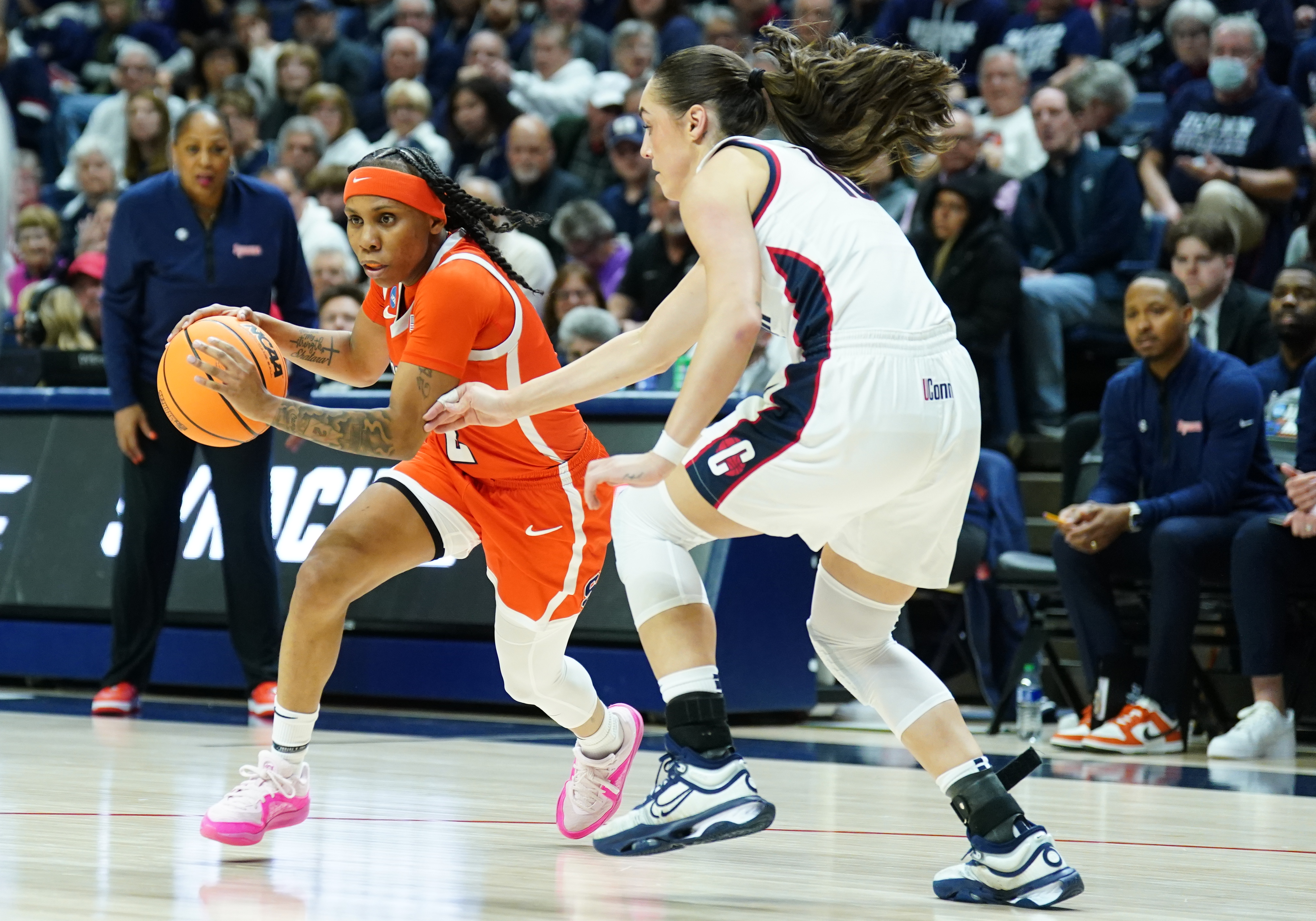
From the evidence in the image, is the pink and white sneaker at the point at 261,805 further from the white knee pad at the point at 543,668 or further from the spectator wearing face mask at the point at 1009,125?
the spectator wearing face mask at the point at 1009,125

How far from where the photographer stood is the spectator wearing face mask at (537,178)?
36.6 ft

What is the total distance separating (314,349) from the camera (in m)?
4.54

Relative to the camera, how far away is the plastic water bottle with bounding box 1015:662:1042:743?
732 centimetres

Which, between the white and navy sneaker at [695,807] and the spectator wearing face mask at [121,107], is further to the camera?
the spectator wearing face mask at [121,107]

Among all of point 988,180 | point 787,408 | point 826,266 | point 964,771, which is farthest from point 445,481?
point 988,180

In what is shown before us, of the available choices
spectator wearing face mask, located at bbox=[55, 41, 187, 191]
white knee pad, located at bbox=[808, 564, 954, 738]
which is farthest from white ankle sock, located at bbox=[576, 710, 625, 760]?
spectator wearing face mask, located at bbox=[55, 41, 187, 191]

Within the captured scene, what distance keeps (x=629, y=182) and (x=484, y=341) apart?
7.09 metres

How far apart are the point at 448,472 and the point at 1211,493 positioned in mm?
3946

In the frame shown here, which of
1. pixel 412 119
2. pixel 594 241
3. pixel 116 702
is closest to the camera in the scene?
pixel 116 702

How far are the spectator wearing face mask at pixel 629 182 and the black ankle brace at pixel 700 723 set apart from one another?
773 centimetres

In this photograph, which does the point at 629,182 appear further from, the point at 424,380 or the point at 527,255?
the point at 424,380

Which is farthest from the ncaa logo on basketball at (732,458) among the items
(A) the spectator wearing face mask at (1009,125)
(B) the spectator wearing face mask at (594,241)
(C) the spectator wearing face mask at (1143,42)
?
(C) the spectator wearing face mask at (1143,42)

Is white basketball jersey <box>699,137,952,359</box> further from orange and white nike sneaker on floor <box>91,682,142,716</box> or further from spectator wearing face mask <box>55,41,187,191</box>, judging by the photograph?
spectator wearing face mask <box>55,41,187,191</box>

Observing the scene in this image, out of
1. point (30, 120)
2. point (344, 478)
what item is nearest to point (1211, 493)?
point (344, 478)
